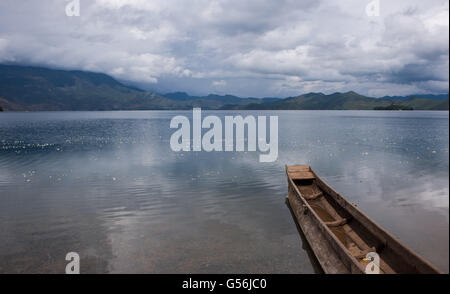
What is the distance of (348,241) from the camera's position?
530 inches

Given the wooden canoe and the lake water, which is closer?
the wooden canoe

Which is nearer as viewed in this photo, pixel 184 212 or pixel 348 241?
pixel 348 241

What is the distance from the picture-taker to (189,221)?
673 inches

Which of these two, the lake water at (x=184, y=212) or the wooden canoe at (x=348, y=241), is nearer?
the wooden canoe at (x=348, y=241)

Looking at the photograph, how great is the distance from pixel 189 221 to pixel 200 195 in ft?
17.2

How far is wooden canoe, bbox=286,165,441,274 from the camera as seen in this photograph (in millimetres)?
9344

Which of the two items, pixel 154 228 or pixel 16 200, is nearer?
pixel 154 228

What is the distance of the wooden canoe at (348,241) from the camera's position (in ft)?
30.7

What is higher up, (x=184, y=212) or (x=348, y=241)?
(x=348, y=241)
